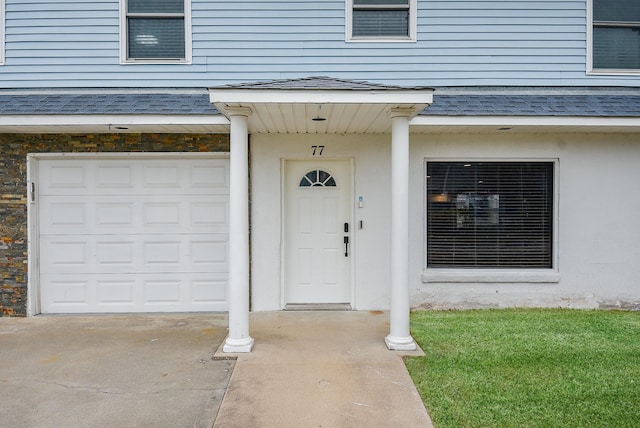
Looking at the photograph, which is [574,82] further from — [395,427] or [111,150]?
[111,150]

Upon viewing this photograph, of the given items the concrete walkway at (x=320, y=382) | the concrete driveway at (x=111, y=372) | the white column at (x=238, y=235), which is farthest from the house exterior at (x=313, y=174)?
the white column at (x=238, y=235)

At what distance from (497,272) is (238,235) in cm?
406

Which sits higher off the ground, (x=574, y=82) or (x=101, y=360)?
(x=574, y=82)

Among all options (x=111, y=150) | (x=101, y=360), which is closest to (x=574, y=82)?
(x=111, y=150)

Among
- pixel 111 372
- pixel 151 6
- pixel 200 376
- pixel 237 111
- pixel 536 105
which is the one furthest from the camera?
pixel 151 6

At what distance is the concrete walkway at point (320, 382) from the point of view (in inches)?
143

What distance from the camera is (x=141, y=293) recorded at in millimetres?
6980

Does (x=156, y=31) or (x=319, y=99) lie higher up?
(x=156, y=31)

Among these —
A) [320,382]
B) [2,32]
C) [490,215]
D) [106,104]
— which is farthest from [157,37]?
[490,215]

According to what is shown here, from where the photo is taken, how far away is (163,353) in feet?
16.9

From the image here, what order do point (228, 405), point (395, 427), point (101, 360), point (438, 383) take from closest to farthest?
point (395, 427), point (228, 405), point (438, 383), point (101, 360)

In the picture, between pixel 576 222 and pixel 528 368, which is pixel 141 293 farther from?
pixel 576 222

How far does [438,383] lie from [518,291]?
11.0 ft

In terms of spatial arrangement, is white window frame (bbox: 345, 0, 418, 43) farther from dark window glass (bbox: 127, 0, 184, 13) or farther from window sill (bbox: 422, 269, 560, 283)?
window sill (bbox: 422, 269, 560, 283)
